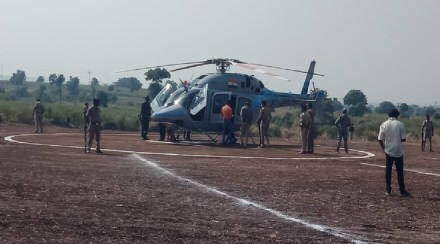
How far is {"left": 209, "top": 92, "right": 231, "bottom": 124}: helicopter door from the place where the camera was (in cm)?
3034

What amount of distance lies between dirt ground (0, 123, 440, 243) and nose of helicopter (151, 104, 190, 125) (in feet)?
17.5

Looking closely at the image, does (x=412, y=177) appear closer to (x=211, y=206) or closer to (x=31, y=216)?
(x=211, y=206)

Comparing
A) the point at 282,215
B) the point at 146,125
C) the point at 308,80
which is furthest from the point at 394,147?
the point at 308,80

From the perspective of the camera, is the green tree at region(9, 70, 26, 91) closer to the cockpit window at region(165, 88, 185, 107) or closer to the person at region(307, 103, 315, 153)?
the cockpit window at region(165, 88, 185, 107)

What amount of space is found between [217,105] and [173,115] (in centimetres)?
201

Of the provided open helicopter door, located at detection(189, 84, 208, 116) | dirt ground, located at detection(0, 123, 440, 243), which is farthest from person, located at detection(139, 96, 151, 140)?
dirt ground, located at detection(0, 123, 440, 243)

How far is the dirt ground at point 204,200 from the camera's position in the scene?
400 inches

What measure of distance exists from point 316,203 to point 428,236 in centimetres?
315

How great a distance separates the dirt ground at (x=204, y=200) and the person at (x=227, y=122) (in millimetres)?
5513

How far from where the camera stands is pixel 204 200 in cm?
1357

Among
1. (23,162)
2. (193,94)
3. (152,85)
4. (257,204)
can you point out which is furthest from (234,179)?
(152,85)

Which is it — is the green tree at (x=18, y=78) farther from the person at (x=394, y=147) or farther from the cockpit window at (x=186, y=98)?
the person at (x=394, y=147)

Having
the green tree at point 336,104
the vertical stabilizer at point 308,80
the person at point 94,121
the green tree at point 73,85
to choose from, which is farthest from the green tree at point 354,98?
the person at point 94,121

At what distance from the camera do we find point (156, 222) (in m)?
10.8
